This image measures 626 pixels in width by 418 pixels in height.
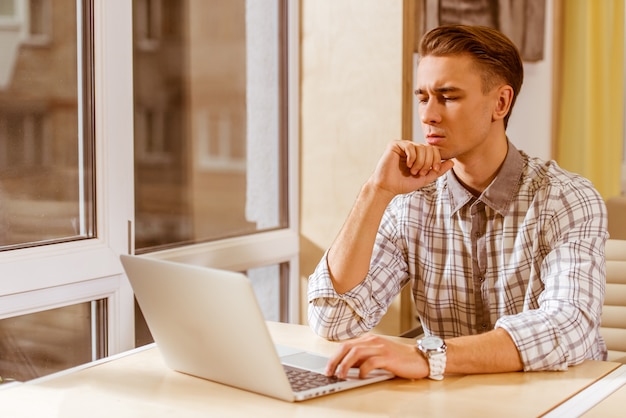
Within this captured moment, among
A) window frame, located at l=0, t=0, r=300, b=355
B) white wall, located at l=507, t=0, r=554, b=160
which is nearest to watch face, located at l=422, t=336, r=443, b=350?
window frame, located at l=0, t=0, r=300, b=355

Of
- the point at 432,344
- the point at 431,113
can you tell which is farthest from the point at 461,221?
the point at 432,344

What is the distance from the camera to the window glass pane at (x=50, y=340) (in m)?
1.95

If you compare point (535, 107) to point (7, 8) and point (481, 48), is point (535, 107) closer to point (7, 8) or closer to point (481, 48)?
point (481, 48)

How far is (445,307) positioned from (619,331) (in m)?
0.55

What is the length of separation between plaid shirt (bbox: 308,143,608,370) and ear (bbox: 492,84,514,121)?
75 millimetres

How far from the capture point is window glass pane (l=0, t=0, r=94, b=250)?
6.34 feet

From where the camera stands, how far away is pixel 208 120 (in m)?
2.69

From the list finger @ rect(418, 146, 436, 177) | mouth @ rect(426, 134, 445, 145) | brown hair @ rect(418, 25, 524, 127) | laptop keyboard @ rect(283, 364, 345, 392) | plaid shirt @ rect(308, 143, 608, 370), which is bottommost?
laptop keyboard @ rect(283, 364, 345, 392)

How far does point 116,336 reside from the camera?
214 cm

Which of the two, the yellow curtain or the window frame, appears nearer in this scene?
the window frame

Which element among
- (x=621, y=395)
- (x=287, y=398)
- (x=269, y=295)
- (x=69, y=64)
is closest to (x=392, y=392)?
(x=287, y=398)

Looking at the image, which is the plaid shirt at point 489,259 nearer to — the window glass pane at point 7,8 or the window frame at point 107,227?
the window frame at point 107,227

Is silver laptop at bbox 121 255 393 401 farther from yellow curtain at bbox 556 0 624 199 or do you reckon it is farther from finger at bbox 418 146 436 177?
yellow curtain at bbox 556 0 624 199

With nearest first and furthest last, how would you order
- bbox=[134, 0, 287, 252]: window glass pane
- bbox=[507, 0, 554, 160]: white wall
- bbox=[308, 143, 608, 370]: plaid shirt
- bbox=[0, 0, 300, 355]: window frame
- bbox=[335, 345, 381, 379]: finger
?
bbox=[335, 345, 381, 379]: finger, bbox=[308, 143, 608, 370]: plaid shirt, bbox=[0, 0, 300, 355]: window frame, bbox=[134, 0, 287, 252]: window glass pane, bbox=[507, 0, 554, 160]: white wall
